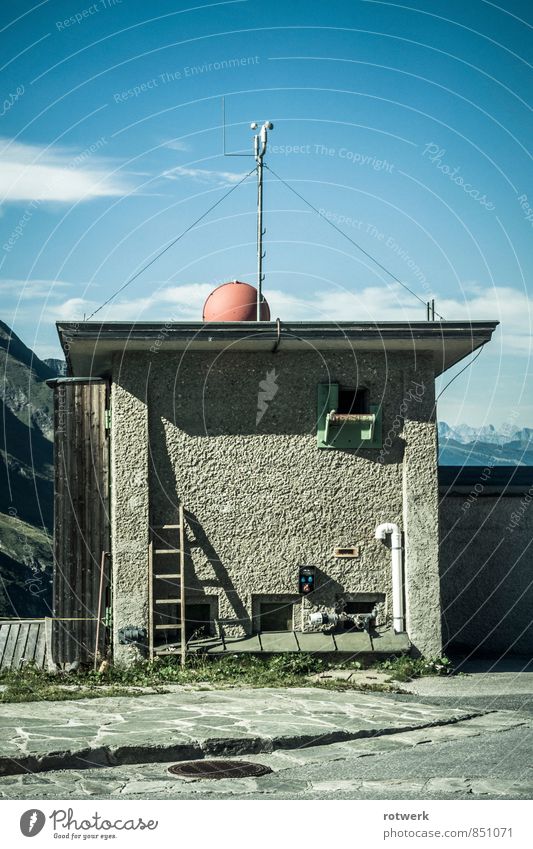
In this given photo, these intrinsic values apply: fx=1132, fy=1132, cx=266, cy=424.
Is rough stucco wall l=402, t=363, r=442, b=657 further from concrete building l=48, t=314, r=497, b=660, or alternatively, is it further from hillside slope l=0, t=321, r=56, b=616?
hillside slope l=0, t=321, r=56, b=616

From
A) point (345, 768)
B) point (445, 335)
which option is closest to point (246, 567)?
point (445, 335)

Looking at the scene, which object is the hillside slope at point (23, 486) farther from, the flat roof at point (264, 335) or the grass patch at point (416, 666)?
the grass patch at point (416, 666)

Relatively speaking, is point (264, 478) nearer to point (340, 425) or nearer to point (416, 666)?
point (340, 425)

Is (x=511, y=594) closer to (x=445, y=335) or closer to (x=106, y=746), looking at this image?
(x=445, y=335)

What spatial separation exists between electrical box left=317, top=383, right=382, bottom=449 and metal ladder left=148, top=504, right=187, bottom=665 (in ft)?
7.33

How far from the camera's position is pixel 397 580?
15.4 meters

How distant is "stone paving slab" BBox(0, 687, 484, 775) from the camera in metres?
9.66

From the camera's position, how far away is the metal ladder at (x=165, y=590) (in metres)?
14.8

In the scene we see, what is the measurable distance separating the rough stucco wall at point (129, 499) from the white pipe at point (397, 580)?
3.29m

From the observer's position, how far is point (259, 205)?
16.5 meters

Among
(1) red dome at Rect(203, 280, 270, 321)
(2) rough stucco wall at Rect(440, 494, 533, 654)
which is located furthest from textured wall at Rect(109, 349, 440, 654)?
(2) rough stucco wall at Rect(440, 494, 533, 654)

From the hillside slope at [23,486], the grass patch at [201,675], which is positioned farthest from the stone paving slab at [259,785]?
the hillside slope at [23,486]

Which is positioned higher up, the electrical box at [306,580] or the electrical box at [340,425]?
the electrical box at [340,425]

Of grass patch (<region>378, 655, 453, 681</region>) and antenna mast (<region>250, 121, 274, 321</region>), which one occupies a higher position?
antenna mast (<region>250, 121, 274, 321</region>)
